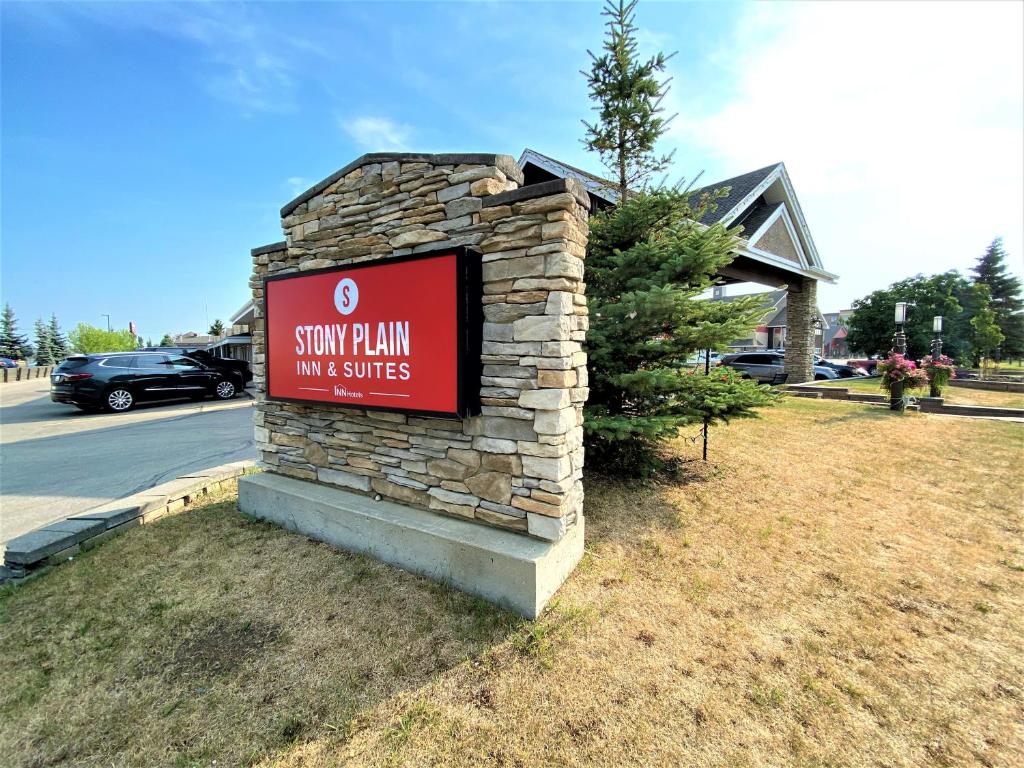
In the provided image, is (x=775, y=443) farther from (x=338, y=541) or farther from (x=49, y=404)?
(x=49, y=404)

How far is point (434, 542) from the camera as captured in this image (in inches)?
114

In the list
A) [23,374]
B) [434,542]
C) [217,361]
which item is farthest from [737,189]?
[23,374]

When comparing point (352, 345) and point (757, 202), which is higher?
point (757, 202)

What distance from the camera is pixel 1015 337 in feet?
88.9

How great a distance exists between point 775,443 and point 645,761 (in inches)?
229

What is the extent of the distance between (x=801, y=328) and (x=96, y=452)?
18.8 meters

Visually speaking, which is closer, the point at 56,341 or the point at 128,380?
the point at 128,380

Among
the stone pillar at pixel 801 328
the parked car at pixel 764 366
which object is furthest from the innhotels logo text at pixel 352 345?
the parked car at pixel 764 366

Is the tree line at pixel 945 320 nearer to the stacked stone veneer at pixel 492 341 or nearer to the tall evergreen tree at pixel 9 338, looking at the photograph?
the stacked stone veneer at pixel 492 341

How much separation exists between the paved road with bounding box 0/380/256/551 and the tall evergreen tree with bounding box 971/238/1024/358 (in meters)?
40.2

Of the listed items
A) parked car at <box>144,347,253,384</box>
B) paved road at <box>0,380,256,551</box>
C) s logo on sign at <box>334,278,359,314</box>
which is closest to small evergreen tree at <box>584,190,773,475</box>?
s logo on sign at <box>334,278,359,314</box>

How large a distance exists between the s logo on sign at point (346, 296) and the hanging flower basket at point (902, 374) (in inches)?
441

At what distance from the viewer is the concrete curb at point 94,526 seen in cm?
312

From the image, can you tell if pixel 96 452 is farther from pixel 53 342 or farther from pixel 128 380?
pixel 53 342
